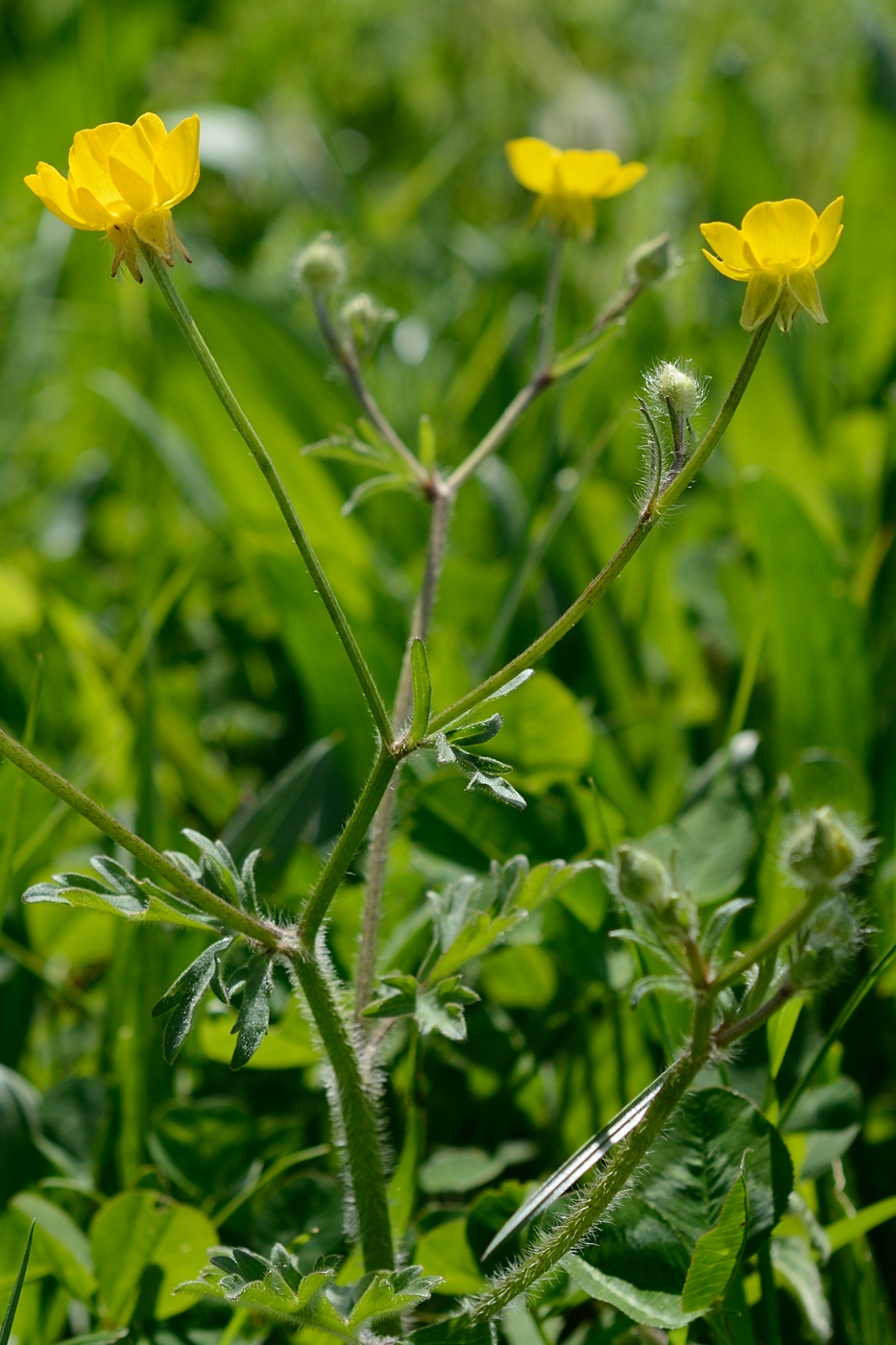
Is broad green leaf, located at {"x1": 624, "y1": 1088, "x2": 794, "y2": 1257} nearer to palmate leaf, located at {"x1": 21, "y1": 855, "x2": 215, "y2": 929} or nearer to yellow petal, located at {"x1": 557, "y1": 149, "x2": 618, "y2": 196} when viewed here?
palmate leaf, located at {"x1": 21, "y1": 855, "x2": 215, "y2": 929}

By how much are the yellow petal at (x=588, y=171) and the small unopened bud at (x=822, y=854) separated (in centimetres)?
86

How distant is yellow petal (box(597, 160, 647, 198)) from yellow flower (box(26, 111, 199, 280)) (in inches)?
23.6

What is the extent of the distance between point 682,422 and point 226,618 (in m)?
1.32

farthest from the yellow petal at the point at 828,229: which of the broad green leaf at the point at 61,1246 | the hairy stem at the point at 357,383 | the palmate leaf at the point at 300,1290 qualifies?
the broad green leaf at the point at 61,1246

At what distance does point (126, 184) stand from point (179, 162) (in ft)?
0.14

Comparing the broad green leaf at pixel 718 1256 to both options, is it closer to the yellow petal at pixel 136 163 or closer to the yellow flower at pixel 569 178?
the yellow petal at pixel 136 163

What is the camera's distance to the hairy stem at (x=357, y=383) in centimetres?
127

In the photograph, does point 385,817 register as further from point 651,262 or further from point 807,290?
point 651,262

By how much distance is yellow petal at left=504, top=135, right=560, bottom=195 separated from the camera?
1.37m

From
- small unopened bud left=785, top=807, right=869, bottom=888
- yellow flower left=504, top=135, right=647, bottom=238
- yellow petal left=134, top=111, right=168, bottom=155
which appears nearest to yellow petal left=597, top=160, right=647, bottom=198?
yellow flower left=504, top=135, right=647, bottom=238

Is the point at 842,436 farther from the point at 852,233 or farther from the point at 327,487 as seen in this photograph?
the point at 327,487

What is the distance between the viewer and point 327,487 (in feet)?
6.98

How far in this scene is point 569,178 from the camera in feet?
4.45

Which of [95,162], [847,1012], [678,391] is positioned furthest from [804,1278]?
[95,162]
